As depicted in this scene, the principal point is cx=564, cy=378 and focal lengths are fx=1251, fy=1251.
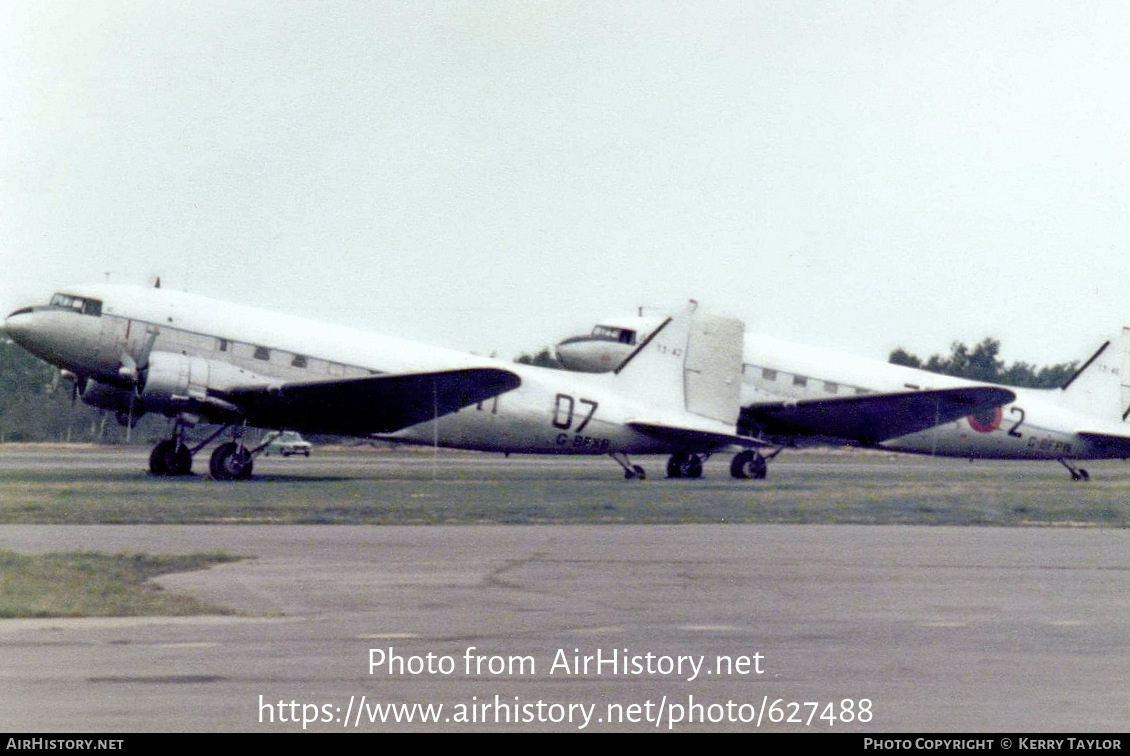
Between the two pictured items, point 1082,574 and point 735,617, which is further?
point 1082,574

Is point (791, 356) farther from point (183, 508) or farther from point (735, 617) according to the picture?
point (735, 617)

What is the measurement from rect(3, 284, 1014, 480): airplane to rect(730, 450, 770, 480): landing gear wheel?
0.97 m

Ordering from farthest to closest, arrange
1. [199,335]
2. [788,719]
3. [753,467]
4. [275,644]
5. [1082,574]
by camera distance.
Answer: [753,467] → [199,335] → [1082,574] → [275,644] → [788,719]

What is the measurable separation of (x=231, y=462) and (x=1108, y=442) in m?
25.9

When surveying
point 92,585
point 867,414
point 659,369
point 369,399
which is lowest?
point 92,585

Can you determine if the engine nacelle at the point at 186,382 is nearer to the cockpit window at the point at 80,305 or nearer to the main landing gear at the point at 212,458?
the main landing gear at the point at 212,458

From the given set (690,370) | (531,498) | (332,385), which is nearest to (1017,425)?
(690,370)

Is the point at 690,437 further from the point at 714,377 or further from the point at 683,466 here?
the point at 714,377

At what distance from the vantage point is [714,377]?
111 feet

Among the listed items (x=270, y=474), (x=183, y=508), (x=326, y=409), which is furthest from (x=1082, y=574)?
(x=270, y=474)

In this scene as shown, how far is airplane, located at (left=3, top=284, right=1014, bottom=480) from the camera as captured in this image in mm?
28781

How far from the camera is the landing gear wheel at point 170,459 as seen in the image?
29.6 metres

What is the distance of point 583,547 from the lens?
16266mm

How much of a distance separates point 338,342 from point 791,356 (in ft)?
46.1
